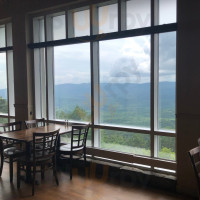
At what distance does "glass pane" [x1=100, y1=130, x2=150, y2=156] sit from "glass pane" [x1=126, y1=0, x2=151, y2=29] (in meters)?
1.87

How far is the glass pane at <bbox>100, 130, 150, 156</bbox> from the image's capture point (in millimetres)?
4090

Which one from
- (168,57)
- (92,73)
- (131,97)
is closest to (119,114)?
(131,97)

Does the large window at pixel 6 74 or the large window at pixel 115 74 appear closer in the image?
the large window at pixel 115 74

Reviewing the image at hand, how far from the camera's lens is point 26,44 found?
533 centimetres

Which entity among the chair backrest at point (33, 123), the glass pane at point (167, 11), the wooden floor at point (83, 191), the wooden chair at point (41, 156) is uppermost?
the glass pane at point (167, 11)

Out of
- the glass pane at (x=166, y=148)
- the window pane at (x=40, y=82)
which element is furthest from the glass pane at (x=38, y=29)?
the glass pane at (x=166, y=148)

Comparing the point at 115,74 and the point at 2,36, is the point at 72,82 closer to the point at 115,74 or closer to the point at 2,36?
the point at 115,74

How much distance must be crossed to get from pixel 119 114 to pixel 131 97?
398 millimetres

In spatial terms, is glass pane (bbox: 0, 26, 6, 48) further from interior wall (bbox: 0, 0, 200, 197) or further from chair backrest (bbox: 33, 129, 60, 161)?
interior wall (bbox: 0, 0, 200, 197)

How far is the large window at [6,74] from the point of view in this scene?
19.7 ft

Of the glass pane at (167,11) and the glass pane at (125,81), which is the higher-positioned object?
the glass pane at (167,11)

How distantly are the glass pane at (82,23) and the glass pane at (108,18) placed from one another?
291 mm

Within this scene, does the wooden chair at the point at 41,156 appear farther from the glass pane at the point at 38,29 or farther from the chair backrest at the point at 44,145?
the glass pane at the point at 38,29

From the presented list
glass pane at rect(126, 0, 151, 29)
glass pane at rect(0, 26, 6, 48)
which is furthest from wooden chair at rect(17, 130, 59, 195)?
glass pane at rect(0, 26, 6, 48)
